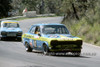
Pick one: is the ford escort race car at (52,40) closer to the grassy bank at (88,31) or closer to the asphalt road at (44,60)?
the asphalt road at (44,60)

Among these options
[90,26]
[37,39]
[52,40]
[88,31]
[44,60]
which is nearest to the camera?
[44,60]

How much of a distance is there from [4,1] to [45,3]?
21.6 meters

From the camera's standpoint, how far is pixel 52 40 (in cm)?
1384

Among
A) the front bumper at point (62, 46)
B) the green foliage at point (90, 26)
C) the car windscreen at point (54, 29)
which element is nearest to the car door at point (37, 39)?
the car windscreen at point (54, 29)

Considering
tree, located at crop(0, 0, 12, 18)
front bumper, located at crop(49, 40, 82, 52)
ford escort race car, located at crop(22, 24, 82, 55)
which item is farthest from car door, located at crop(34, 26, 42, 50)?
tree, located at crop(0, 0, 12, 18)

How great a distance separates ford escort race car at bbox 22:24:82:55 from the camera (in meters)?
13.9

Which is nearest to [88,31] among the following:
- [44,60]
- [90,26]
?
[90,26]

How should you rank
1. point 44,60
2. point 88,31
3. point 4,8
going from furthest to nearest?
point 4,8 < point 88,31 < point 44,60

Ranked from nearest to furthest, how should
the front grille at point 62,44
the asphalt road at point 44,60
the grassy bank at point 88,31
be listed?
the asphalt road at point 44,60
the front grille at point 62,44
the grassy bank at point 88,31

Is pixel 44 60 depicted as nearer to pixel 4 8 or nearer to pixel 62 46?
pixel 62 46

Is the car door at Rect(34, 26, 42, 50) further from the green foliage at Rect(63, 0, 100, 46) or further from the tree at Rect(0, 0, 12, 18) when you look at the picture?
the tree at Rect(0, 0, 12, 18)

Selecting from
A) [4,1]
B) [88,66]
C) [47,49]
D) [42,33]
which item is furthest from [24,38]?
[4,1]

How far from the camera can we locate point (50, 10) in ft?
281

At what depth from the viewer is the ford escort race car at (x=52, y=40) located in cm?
1390
